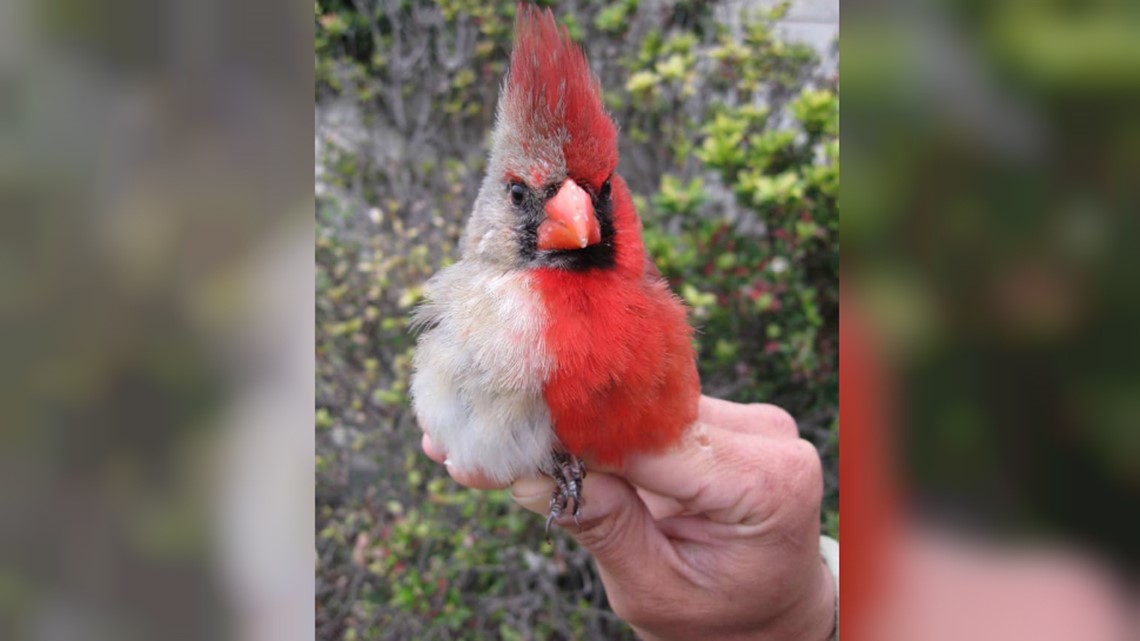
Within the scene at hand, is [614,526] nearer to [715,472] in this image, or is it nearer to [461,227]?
[715,472]

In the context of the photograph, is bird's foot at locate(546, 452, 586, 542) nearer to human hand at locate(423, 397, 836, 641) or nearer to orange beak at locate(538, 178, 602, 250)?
human hand at locate(423, 397, 836, 641)

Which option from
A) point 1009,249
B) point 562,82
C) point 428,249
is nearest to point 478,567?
point 428,249

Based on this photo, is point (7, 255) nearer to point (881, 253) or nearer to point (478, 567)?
point (881, 253)

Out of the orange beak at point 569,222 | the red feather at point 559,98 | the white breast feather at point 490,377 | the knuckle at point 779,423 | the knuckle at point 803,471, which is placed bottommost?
the knuckle at point 803,471

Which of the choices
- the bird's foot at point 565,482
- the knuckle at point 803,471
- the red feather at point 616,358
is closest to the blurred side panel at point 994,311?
the red feather at point 616,358

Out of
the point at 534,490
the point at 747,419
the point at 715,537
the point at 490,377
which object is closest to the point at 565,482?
the point at 534,490

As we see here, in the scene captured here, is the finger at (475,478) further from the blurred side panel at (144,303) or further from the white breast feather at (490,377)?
the blurred side panel at (144,303)
